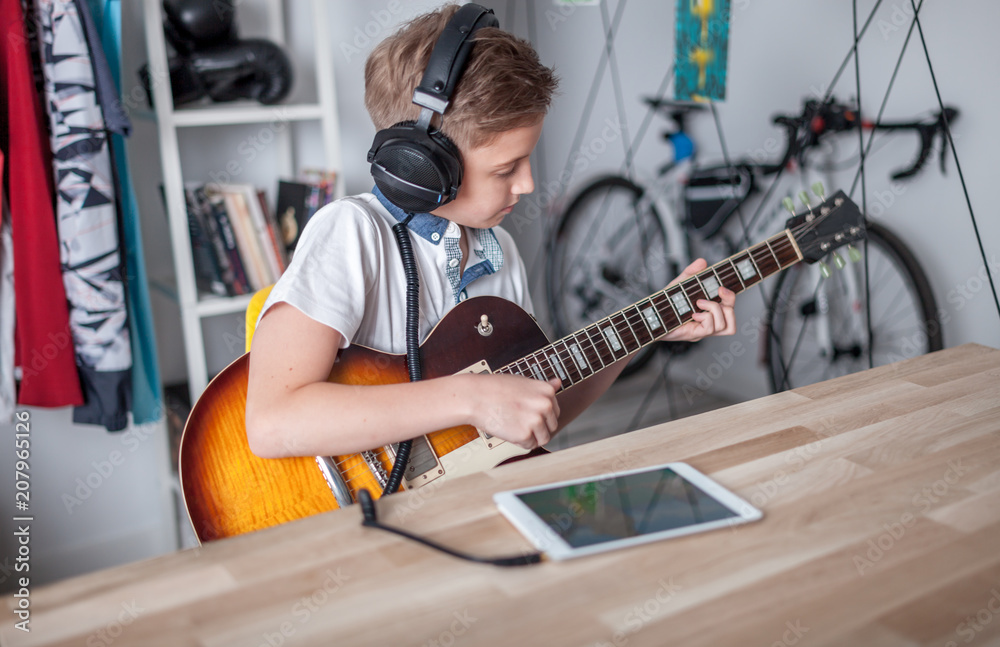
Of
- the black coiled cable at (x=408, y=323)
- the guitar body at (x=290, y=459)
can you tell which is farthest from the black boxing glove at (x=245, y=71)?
the guitar body at (x=290, y=459)

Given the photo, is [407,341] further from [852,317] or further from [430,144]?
[852,317]

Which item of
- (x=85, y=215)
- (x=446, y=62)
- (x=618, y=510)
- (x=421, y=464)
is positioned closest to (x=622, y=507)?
(x=618, y=510)

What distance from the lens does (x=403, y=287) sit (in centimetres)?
108

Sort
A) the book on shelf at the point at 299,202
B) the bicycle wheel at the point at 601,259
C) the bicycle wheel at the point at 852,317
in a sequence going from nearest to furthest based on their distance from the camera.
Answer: the bicycle wheel at the point at 852,317 → the book on shelf at the point at 299,202 → the bicycle wheel at the point at 601,259

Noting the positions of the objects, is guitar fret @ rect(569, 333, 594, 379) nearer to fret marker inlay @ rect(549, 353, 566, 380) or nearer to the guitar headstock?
fret marker inlay @ rect(549, 353, 566, 380)

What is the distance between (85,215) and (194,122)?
0.34 meters

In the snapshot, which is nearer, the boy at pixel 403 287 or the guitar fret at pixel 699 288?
the boy at pixel 403 287

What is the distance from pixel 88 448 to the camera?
1902 millimetres

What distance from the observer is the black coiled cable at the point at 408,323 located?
0.94m

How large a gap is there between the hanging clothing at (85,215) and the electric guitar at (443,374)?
763 mm

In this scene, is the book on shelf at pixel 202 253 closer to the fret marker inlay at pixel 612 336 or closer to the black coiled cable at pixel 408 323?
the black coiled cable at pixel 408 323

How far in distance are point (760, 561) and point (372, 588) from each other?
0.30m

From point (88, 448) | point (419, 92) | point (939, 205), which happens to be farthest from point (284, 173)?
point (939, 205)

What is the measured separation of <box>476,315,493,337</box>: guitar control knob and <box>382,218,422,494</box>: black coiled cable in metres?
0.10
